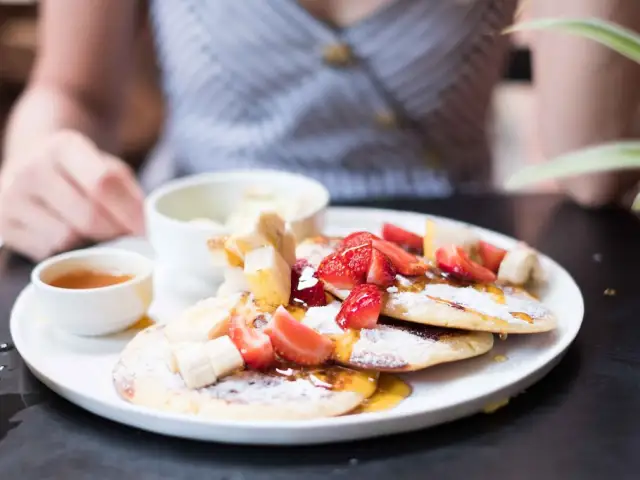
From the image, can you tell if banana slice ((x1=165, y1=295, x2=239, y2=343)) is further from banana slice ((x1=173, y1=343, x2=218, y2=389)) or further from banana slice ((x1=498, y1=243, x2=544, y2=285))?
banana slice ((x1=498, y1=243, x2=544, y2=285))

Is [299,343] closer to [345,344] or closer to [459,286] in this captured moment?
[345,344]

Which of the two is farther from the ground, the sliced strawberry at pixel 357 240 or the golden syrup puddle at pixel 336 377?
the sliced strawberry at pixel 357 240

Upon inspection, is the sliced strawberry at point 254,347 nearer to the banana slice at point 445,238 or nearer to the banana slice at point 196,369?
the banana slice at point 196,369

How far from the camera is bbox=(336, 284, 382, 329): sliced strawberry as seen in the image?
802 mm

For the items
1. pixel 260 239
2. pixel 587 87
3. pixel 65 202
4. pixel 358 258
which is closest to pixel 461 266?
pixel 358 258

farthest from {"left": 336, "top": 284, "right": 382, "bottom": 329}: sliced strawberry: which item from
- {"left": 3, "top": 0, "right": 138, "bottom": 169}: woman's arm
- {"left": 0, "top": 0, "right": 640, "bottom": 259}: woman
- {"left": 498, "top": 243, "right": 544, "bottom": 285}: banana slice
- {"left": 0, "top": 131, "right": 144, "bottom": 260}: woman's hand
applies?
{"left": 3, "top": 0, "right": 138, "bottom": 169}: woman's arm

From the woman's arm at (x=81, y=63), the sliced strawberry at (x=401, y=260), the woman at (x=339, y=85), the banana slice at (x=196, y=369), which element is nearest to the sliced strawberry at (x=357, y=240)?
the sliced strawberry at (x=401, y=260)

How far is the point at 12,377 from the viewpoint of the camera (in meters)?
0.83

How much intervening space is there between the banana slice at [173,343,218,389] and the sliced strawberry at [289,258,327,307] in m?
0.14

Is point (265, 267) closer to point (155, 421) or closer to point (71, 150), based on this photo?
point (155, 421)

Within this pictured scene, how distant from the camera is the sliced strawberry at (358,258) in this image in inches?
33.6

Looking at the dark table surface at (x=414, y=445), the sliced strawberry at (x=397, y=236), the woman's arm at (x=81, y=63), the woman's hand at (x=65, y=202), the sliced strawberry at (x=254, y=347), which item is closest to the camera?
the dark table surface at (x=414, y=445)

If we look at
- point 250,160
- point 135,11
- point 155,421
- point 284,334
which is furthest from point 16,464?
point 135,11

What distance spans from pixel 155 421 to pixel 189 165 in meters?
1.08
